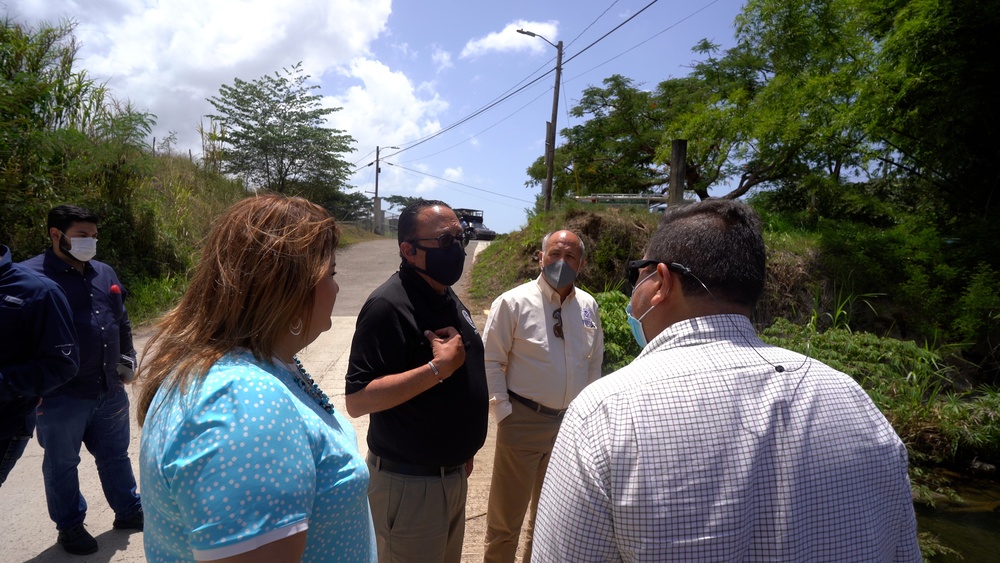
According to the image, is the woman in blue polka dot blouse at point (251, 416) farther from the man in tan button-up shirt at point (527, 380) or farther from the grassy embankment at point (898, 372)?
the grassy embankment at point (898, 372)

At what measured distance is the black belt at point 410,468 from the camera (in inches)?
96.3

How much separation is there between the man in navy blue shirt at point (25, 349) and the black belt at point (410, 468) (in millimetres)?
1752

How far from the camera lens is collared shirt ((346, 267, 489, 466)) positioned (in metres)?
2.44

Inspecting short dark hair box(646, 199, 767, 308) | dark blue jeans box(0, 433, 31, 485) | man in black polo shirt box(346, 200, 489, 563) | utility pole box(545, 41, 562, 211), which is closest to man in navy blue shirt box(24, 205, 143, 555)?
dark blue jeans box(0, 433, 31, 485)

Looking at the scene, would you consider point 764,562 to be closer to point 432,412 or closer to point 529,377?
point 432,412

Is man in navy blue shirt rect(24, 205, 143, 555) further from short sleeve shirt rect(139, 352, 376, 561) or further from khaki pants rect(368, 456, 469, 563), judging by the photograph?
short sleeve shirt rect(139, 352, 376, 561)

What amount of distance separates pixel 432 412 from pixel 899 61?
10.9 meters

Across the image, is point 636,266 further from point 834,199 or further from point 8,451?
point 834,199

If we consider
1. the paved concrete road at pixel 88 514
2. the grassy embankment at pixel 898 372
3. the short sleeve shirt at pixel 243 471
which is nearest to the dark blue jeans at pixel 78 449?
the paved concrete road at pixel 88 514

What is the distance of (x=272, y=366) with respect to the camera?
1354 millimetres

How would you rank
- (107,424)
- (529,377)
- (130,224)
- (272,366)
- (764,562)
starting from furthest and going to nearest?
(130,224) < (107,424) < (529,377) < (272,366) < (764,562)

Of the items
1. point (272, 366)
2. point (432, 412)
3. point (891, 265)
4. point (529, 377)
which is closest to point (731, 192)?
point (891, 265)

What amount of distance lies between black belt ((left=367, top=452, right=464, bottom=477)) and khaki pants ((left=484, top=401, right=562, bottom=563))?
35.5 inches

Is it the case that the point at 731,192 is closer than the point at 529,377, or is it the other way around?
the point at 529,377
